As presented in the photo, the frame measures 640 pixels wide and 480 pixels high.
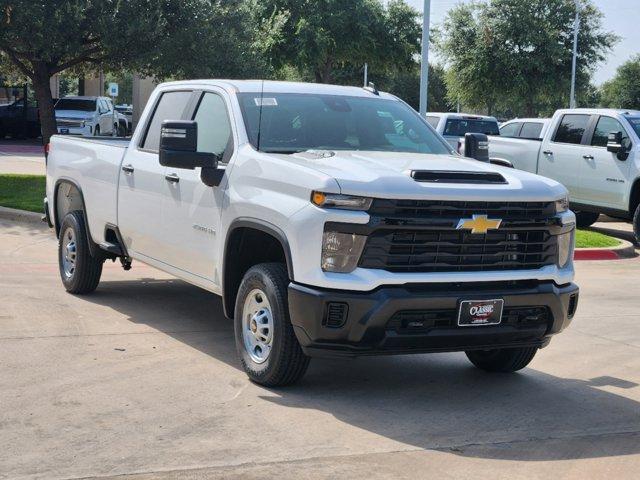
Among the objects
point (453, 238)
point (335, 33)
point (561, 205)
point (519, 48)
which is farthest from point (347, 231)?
point (519, 48)

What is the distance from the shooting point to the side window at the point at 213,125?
7578 millimetres

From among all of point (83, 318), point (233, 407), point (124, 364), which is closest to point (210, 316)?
point (83, 318)

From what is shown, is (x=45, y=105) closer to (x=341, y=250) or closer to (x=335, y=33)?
(x=341, y=250)

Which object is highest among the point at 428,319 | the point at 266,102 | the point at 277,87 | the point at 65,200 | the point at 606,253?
the point at 277,87

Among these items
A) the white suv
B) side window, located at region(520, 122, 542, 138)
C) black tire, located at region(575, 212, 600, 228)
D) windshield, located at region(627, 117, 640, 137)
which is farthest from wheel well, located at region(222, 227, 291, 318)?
the white suv

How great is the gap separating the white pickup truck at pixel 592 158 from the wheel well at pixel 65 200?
915 centimetres

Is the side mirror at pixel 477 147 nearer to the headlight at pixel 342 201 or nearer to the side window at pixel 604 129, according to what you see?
the headlight at pixel 342 201

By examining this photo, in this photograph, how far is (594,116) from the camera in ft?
57.1

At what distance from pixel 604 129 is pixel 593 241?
2465mm

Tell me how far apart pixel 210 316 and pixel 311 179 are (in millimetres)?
3247

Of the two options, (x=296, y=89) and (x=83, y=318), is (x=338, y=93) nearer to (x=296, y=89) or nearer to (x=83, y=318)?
(x=296, y=89)

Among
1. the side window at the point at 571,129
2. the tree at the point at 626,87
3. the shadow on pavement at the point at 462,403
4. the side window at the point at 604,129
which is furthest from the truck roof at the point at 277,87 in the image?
the tree at the point at 626,87

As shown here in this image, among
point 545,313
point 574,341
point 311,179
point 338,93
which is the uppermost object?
point 338,93

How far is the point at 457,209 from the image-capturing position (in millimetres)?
6277
